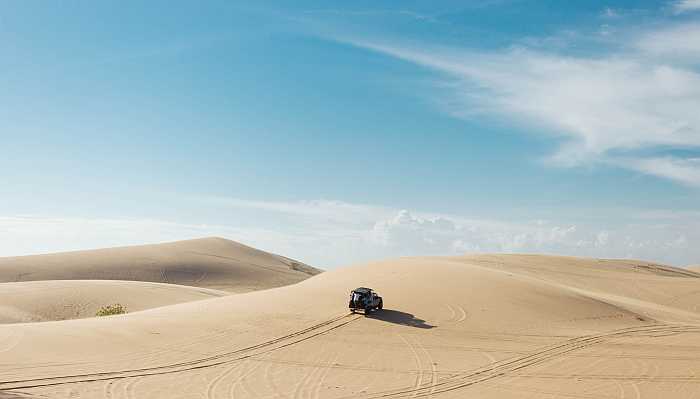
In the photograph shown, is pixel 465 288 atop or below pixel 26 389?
atop

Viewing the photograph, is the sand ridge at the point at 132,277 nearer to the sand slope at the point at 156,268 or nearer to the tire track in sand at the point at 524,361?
the sand slope at the point at 156,268

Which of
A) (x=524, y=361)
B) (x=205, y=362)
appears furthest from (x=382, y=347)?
(x=205, y=362)

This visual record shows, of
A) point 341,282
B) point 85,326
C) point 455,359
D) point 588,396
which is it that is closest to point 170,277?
point 341,282

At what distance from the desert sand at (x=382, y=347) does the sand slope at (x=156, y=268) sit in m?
45.2

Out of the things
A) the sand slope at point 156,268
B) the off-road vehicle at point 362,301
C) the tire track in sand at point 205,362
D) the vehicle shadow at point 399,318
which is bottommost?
the sand slope at point 156,268

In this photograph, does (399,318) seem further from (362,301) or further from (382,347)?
(382,347)

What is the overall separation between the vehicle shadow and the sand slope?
46.6 metres

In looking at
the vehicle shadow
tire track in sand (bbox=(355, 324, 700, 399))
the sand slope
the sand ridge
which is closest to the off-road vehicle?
the vehicle shadow

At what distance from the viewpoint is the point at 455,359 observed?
19.1m

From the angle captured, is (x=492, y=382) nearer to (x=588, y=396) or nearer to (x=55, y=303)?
(x=588, y=396)

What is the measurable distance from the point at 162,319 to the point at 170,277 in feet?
186

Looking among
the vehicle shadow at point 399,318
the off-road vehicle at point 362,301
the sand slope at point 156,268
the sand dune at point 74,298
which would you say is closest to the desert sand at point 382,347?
the vehicle shadow at point 399,318

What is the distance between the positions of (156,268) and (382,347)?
222 ft

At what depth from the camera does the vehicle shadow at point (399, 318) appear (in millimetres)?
23672
